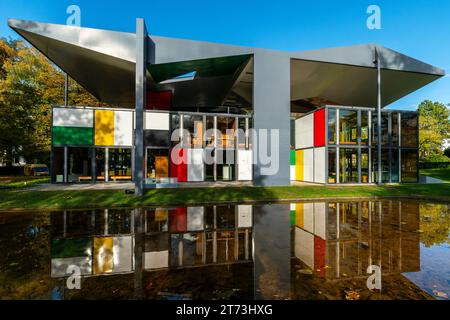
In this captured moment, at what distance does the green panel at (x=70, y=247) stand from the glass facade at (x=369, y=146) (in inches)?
662

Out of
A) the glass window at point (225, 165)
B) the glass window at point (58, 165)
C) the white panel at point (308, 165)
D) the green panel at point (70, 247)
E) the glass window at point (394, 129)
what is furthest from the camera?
the white panel at point (308, 165)

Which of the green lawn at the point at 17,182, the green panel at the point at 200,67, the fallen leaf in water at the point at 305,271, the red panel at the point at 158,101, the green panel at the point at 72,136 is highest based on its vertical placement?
the green panel at the point at 200,67

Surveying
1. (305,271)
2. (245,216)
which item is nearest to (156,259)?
(305,271)

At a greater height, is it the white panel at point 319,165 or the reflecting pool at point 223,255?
the white panel at point 319,165

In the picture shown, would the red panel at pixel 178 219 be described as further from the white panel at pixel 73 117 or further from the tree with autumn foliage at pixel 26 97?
the tree with autumn foliage at pixel 26 97

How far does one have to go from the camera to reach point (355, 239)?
5785 mm

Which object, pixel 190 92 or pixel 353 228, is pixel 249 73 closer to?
pixel 190 92

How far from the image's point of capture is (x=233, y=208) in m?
9.45

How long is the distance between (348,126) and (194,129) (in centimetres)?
1260

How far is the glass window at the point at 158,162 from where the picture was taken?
17234 millimetres

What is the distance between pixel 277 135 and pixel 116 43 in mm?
12665

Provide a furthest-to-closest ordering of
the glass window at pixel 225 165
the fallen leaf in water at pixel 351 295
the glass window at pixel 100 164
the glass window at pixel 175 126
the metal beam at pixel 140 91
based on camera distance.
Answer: the glass window at pixel 225 165 < the glass window at pixel 175 126 < the glass window at pixel 100 164 < the metal beam at pixel 140 91 < the fallen leaf in water at pixel 351 295

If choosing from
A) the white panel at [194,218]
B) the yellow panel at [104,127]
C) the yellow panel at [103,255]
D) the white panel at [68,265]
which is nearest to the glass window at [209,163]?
the yellow panel at [104,127]
